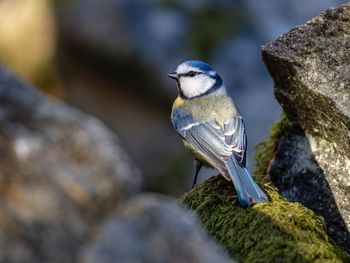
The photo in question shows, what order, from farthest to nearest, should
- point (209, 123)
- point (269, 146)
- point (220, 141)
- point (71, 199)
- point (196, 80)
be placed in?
point (196, 80)
point (209, 123)
point (220, 141)
point (269, 146)
point (71, 199)

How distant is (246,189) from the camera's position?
255 cm

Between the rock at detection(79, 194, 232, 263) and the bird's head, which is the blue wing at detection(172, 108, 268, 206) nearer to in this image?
the bird's head

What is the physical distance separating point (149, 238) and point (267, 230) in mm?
675

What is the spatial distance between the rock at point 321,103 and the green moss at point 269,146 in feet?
0.67

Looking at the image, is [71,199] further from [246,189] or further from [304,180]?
[304,180]

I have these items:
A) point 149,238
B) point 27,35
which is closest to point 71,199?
point 149,238

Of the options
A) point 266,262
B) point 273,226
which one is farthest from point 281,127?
point 266,262

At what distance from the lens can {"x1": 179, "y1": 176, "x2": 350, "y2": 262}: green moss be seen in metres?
2.05

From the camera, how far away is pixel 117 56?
8453 millimetres

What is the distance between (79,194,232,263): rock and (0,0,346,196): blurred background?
5620 millimetres

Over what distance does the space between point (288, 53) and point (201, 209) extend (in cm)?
73

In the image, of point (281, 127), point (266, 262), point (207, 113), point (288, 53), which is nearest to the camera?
point (266, 262)

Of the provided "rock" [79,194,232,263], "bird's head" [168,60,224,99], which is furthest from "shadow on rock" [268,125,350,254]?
"rock" [79,194,232,263]

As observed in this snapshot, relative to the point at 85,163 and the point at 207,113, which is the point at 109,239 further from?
the point at 207,113
